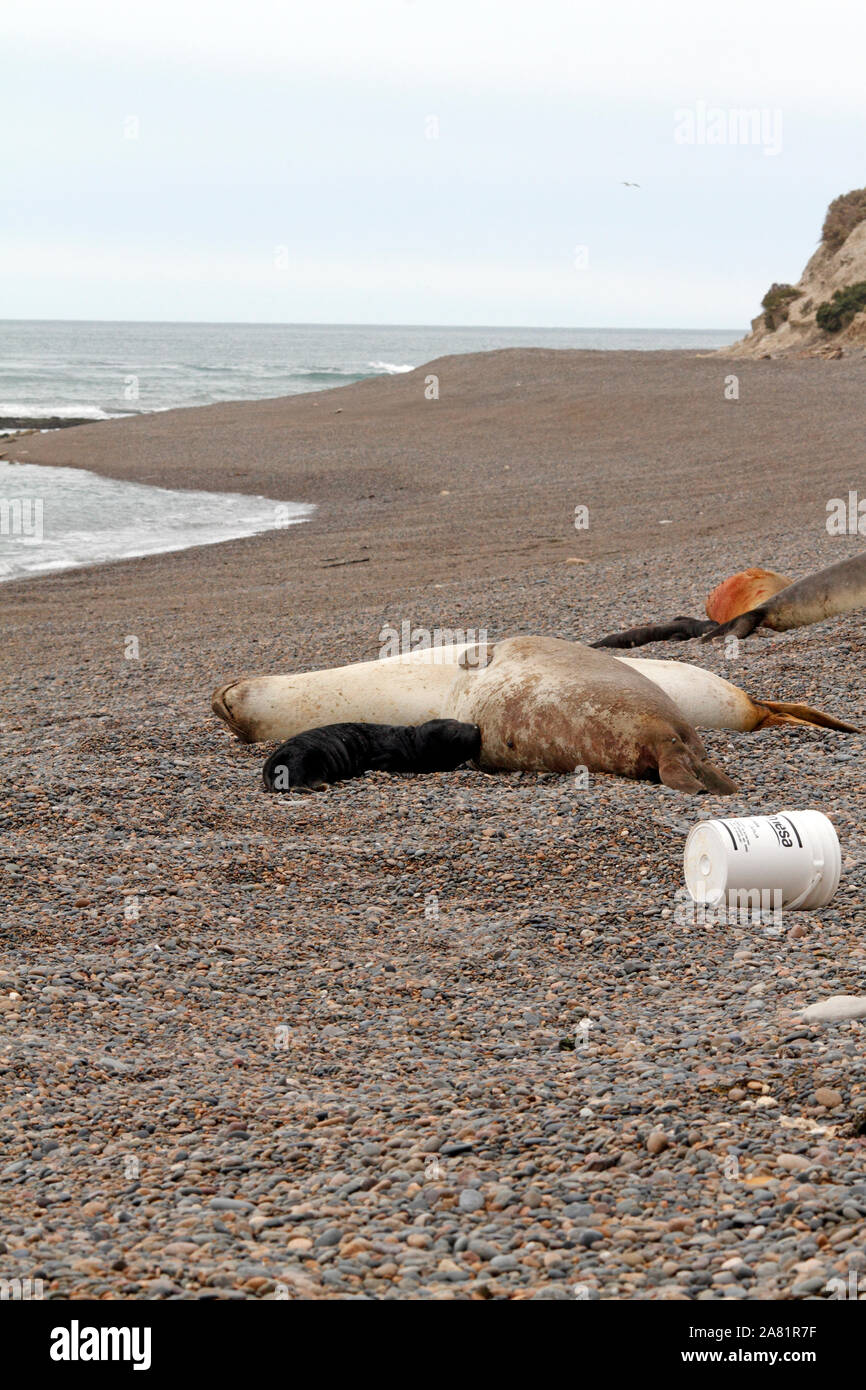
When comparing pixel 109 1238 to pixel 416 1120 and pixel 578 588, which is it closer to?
pixel 416 1120

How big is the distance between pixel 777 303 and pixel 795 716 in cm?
3812

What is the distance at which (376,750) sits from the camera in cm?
673

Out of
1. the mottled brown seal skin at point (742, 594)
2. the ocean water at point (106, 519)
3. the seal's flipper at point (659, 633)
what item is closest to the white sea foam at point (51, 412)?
the ocean water at point (106, 519)

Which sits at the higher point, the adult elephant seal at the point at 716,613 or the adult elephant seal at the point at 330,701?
the adult elephant seal at the point at 716,613

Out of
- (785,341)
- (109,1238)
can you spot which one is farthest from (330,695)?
(785,341)

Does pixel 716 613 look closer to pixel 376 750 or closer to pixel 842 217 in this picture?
pixel 376 750

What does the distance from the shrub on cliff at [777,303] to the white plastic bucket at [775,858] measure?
131 feet

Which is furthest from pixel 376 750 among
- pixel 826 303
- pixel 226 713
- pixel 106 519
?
pixel 826 303

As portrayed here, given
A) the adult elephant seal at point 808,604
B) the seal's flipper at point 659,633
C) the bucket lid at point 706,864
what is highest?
the adult elephant seal at point 808,604

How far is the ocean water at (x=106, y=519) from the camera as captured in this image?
17359 millimetres

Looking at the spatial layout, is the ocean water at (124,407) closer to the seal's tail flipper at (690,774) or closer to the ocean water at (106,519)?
the ocean water at (106,519)

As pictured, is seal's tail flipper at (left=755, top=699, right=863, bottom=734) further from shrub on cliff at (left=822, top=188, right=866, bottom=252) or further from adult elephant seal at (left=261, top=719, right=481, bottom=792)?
shrub on cliff at (left=822, top=188, right=866, bottom=252)

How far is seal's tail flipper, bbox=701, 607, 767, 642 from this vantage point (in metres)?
9.10
